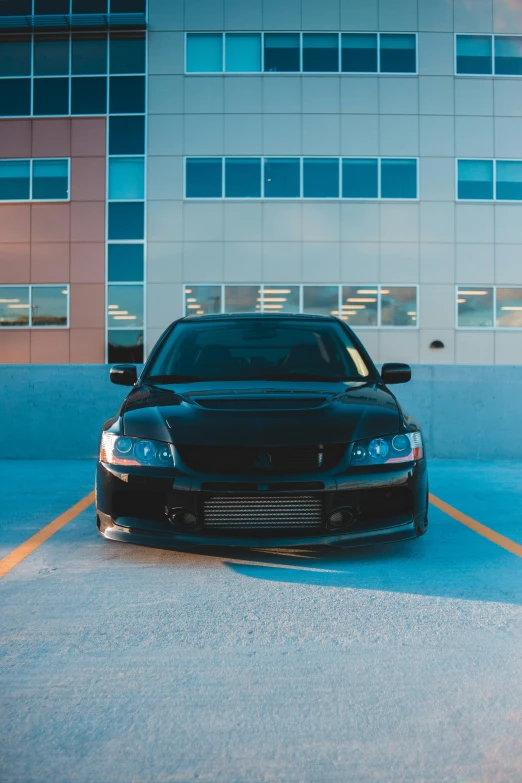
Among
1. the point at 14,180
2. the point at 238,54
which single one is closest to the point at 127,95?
the point at 238,54

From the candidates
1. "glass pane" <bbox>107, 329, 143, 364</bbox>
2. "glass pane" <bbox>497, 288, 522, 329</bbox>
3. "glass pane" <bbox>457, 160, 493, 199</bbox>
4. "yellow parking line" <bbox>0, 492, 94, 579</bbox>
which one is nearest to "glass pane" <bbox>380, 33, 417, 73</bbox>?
"glass pane" <bbox>457, 160, 493, 199</bbox>

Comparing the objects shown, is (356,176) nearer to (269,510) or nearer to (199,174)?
(199,174)

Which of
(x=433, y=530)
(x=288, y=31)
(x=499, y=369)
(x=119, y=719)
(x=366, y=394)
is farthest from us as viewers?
(x=288, y=31)

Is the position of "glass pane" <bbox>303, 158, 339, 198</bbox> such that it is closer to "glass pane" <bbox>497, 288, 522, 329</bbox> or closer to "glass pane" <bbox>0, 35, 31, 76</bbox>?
"glass pane" <bbox>497, 288, 522, 329</bbox>

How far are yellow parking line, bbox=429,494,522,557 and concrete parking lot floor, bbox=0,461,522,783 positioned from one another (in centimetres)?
12

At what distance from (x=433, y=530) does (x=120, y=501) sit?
2422 mm

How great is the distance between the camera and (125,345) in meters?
21.5

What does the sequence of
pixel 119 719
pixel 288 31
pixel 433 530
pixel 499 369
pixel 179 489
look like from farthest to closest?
pixel 288 31
pixel 499 369
pixel 433 530
pixel 179 489
pixel 119 719

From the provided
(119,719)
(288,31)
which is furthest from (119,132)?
(119,719)

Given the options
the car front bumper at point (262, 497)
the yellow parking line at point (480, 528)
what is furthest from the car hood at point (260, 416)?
the yellow parking line at point (480, 528)

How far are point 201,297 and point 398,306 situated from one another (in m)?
5.64

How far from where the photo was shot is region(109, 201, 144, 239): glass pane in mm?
21469

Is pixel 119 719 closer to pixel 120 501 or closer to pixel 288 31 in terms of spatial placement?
pixel 120 501

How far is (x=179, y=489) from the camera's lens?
4.06 metres
